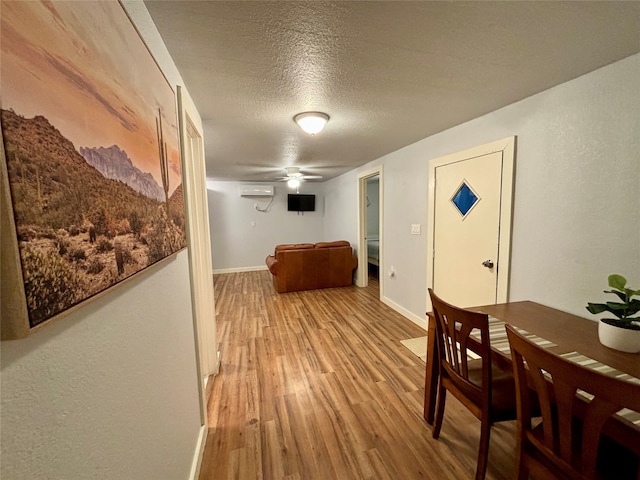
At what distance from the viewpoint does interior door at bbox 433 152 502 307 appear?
2.19 meters

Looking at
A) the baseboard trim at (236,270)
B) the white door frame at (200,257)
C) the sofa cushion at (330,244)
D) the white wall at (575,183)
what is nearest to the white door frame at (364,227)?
the sofa cushion at (330,244)

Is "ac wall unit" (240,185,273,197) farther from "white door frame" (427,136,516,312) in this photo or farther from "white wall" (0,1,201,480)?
"white wall" (0,1,201,480)

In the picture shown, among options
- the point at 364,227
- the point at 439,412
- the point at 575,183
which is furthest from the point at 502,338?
the point at 364,227

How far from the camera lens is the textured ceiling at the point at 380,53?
105 cm

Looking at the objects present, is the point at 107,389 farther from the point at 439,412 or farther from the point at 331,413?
the point at 439,412

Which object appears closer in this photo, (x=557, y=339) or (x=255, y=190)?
(x=557, y=339)

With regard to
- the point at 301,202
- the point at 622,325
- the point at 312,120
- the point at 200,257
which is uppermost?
the point at 312,120

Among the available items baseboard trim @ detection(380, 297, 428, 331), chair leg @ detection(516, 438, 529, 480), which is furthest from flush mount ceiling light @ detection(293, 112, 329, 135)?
baseboard trim @ detection(380, 297, 428, 331)

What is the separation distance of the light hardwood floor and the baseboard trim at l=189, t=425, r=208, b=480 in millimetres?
40

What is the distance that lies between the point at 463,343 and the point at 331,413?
1070 millimetres

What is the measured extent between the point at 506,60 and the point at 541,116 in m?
0.68

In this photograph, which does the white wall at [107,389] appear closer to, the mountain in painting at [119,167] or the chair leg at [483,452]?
the mountain in painting at [119,167]

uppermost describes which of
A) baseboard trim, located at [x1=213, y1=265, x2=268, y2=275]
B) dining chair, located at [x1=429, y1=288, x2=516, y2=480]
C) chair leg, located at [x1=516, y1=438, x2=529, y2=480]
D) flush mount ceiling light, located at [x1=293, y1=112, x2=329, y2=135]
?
flush mount ceiling light, located at [x1=293, y1=112, x2=329, y2=135]

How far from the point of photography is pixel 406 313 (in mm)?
3389
